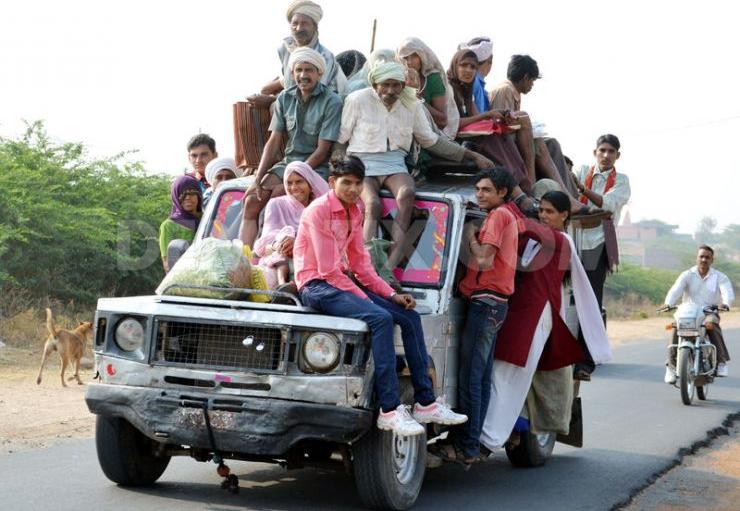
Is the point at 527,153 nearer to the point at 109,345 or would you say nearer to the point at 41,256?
the point at 109,345

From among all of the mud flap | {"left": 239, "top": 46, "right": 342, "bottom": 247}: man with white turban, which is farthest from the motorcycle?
{"left": 239, "top": 46, "right": 342, "bottom": 247}: man with white turban

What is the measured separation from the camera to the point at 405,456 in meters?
6.84

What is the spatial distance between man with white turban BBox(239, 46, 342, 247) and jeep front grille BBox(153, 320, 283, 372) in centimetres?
157

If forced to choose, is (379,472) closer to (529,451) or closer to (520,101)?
(529,451)

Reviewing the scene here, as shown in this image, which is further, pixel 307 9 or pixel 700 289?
pixel 700 289

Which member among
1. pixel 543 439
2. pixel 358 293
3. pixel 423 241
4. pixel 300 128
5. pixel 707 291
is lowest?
pixel 543 439

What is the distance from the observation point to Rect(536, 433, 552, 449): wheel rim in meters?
8.98

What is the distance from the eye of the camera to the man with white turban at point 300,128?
7.96 metres

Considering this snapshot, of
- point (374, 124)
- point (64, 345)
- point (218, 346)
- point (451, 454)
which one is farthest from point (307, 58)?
point (64, 345)

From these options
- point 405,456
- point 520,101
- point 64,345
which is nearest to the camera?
point 405,456

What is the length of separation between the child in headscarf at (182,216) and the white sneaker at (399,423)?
110 inches

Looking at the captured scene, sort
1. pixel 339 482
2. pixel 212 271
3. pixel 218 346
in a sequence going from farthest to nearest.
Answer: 1. pixel 339 482
2. pixel 212 271
3. pixel 218 346

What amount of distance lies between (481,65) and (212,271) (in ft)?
13.8

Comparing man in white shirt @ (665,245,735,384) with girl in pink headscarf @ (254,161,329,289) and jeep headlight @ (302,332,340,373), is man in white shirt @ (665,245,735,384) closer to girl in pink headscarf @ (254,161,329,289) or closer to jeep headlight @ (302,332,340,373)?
girl in pink headscarf @ (254,161,329,289)
